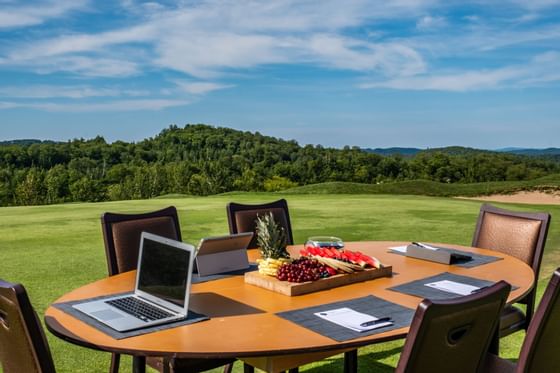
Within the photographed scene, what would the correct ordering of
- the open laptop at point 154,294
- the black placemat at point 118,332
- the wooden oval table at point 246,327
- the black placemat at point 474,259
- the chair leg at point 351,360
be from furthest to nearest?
the black placemat at point 474,259, the chair leg at point 351,360, the open laptop at point 154,294, the black placemat at point 118,332, the wooden oval table at point 246,327

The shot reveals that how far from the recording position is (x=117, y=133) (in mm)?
48500

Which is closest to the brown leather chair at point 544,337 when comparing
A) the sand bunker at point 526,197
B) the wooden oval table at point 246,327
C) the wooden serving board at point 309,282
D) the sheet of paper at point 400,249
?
the wooden oval table at point 246,327

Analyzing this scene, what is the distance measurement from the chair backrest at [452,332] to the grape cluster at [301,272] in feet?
3.16

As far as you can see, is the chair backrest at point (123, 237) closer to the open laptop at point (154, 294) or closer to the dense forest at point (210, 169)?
the open laptop at point (154, 294)

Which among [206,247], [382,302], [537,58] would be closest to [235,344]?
[382,302]

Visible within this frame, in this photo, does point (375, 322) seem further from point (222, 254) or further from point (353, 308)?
point (222, 254)

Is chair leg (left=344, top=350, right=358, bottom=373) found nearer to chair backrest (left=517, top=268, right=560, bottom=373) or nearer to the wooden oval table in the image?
the wooden oval table

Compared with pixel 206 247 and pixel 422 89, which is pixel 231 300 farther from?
pixel 422 89

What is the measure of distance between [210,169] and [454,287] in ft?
129

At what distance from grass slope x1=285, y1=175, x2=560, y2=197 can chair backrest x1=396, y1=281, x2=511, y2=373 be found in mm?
18038

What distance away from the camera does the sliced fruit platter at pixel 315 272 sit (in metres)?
2.59

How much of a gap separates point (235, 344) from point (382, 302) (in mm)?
773

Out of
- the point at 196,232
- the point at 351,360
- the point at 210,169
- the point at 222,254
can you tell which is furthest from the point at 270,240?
the point at 210,169

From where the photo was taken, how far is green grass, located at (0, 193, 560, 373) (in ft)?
13.2
